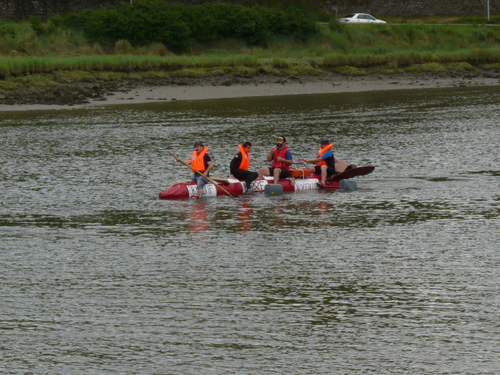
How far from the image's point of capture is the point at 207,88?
4478 cm

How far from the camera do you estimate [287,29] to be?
55.8 meters

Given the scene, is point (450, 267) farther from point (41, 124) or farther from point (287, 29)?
point (287, 29)

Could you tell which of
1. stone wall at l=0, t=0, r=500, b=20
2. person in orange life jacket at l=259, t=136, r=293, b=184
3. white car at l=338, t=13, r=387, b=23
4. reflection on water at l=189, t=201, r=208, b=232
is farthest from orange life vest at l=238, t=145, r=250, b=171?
white car at l=338, t=13, r=387, b=23

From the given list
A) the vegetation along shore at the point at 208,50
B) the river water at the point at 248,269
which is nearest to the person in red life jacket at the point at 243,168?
the river water at the point at 248,269

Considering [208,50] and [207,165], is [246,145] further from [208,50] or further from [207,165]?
[208,50]

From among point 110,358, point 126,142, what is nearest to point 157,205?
point 110,358

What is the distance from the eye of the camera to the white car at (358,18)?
61950 mm

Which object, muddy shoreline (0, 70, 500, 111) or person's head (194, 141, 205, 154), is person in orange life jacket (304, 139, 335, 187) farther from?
muddy shoreline (0, 70, 500, 111)

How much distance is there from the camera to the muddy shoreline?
4066 cm

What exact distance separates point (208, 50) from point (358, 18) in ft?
52.9

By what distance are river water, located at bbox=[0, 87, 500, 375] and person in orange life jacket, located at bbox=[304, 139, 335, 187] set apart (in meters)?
0.95

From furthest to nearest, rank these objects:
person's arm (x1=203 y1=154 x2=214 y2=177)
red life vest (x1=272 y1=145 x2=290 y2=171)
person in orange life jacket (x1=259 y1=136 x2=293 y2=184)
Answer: red life vest (x1=272 y1=145 x2=290 y2=171), person in orange life jacket (x1=259 y1=136 x2=293 y2=184), person's arm (x1=203 y1=154 x2=214 y2=177)

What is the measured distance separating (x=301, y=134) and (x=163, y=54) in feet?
70.4

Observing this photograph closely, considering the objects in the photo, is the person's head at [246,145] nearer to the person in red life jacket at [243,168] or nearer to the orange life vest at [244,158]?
the person in red life jacket at [243,168]
